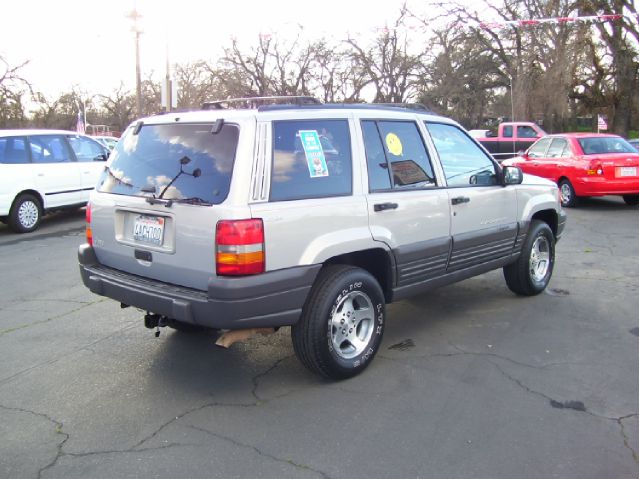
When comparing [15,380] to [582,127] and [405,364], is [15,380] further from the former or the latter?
[582,127]

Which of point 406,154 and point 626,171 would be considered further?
point 626,171

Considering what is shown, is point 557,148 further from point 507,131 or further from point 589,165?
point 507,131

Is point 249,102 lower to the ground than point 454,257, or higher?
higher

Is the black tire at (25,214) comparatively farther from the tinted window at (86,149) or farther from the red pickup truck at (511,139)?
the red pickup truck at (511,139)

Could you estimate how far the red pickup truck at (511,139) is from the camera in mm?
21053

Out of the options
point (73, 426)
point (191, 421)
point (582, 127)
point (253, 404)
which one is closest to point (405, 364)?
point (253, 404)

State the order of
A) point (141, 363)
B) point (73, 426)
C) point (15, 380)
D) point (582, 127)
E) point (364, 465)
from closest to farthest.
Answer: point (364, 465) → point (73, 426) → point (15, 380) → point (141, 363) → point (582, 127)

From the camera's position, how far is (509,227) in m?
5.31

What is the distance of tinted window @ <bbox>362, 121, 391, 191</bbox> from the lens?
13.3 feet

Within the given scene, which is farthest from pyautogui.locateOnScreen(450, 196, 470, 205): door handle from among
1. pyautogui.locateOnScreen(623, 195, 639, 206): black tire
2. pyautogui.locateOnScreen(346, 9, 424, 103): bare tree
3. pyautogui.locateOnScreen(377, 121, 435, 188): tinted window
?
pyautogui.locateOnScreen(346, 9, 424, 103): bare tree

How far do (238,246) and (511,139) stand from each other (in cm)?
1965

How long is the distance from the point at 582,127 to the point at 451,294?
40.2 m

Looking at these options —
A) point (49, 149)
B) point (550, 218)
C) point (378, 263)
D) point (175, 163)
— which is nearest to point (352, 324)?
point (378, 263)

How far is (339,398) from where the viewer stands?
3670 millimetres
